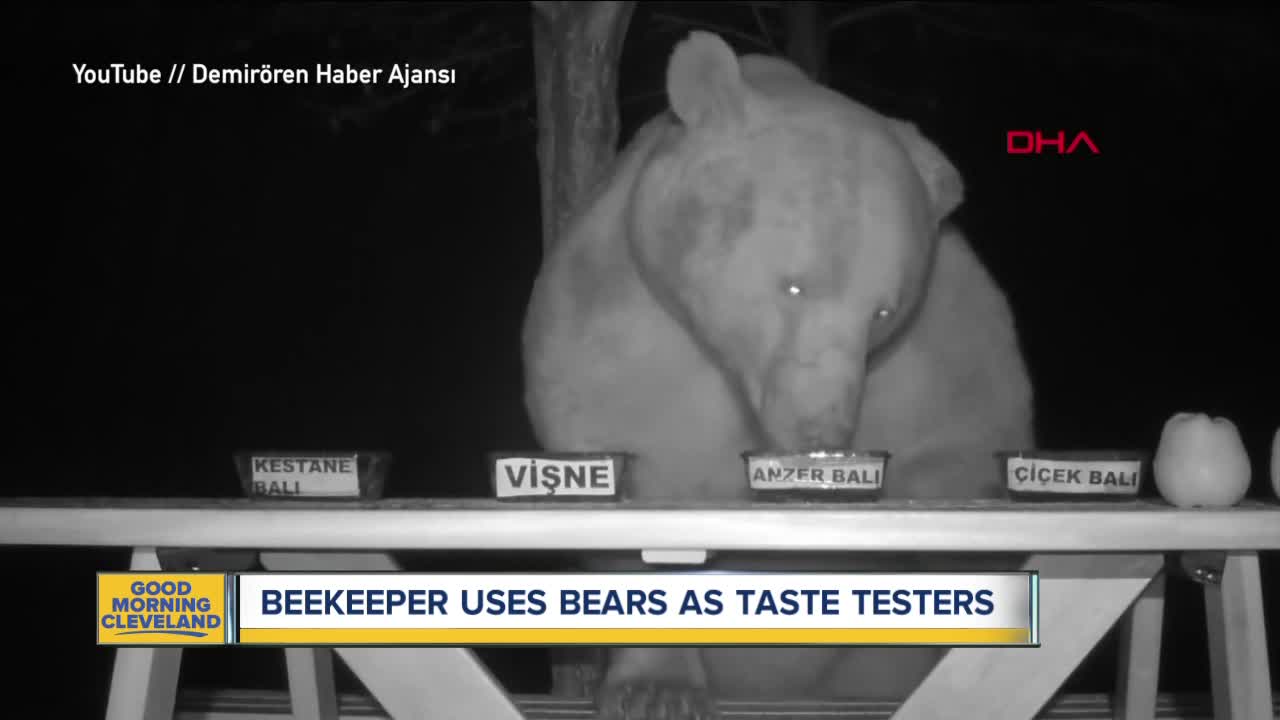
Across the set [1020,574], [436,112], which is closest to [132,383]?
[436,112]

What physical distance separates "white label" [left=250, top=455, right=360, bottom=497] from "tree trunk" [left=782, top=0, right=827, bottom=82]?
2334 millimetres

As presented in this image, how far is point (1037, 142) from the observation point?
11.1ft

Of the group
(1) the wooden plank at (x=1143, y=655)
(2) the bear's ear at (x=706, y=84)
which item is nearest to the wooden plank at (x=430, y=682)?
(1) the wooden plank at (x=1143, y=655)

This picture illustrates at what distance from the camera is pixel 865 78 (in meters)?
3.90

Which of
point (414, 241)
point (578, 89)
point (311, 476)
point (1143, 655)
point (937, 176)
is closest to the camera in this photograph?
point (311, 476)

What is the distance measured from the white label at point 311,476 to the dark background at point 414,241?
5.85ft

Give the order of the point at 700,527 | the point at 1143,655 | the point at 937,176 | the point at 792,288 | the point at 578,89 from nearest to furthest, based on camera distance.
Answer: the point at 700,527, the point at 1143,655, the point at 792,288, the point at 937,176, the point at 578,89

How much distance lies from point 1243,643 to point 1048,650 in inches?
7.7

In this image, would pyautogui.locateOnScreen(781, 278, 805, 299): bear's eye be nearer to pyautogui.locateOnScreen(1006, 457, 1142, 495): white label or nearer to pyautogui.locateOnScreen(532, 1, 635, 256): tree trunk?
pyautogui.locateOnScreen(1006, 457, 1142, 495): white label

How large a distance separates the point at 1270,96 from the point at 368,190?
7.56 feet

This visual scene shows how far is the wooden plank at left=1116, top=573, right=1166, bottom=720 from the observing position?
160 cm

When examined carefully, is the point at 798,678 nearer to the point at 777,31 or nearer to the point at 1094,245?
the point at 1094,245

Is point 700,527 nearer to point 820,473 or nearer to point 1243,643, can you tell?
point 820,473

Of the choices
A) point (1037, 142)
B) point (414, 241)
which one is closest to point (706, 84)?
point (414, 241)
